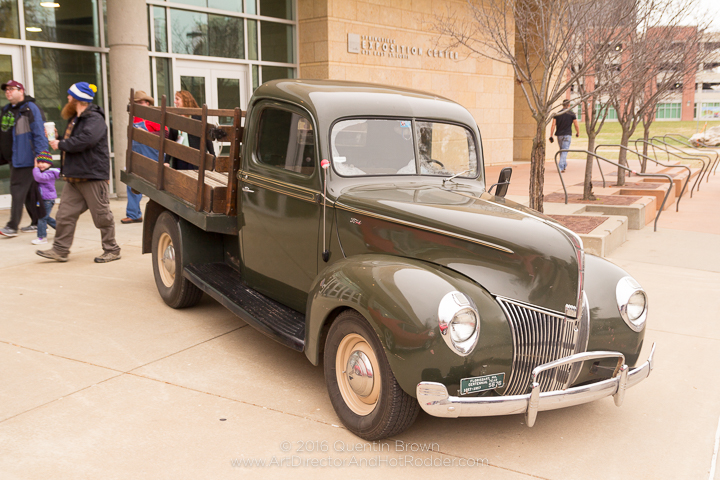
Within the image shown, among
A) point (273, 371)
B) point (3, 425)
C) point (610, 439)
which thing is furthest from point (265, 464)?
point (610, 439)

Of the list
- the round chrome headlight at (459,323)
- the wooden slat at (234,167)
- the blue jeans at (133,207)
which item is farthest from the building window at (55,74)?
the round chrome headlight at (459,323)

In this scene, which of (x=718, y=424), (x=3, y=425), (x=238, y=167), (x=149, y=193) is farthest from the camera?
(x=149, y=193)

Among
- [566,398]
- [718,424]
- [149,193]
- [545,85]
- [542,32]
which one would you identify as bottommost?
[718,424]

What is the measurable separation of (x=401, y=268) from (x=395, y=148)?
1.31m

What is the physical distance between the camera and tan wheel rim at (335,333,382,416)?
3.56 m

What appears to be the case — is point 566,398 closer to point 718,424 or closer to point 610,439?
point 610,439

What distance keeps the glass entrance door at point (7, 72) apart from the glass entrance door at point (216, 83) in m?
2.92

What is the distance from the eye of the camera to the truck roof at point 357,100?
449cm

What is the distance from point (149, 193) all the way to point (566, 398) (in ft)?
14.1

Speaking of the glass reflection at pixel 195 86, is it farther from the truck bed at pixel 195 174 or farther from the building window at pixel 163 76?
the truck bed at pixel 195 174

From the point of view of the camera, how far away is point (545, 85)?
28.0ft

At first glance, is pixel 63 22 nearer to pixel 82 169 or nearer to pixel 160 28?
pixel 160 28

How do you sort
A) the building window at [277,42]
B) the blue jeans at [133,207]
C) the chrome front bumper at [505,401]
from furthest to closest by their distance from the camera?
the building window at [277,42] < the blue jeans at [133,207] < the chrome front bumper at [505,401]

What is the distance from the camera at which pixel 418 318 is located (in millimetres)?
3268
